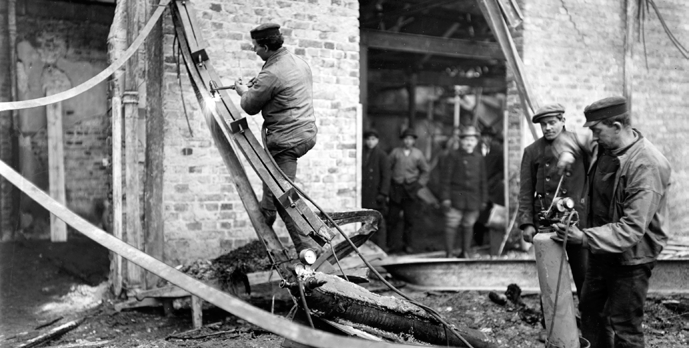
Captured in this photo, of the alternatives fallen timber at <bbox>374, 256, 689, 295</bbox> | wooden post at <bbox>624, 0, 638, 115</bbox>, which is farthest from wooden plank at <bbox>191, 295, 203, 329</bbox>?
wooden post at <bbox>624, 0, 638, 115</bbox>

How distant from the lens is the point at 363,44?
30.4 ft

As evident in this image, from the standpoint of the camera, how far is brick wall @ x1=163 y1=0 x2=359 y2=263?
621cm

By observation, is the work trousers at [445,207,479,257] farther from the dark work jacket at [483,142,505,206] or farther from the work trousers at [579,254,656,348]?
the work trousers at [579,254,656,348]

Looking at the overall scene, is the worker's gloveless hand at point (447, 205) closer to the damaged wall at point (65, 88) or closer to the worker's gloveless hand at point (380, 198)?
the worker's gloveless hand at point (380, 198)

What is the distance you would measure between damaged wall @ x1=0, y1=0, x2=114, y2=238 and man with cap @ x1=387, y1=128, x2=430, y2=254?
173 inches

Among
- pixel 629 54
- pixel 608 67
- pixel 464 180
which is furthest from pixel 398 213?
pixel 629 54

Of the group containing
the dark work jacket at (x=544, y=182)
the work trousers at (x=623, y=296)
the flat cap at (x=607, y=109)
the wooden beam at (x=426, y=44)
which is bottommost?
the work trousers at (x=623, y=296)

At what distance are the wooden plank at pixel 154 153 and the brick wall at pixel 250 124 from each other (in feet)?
0.25

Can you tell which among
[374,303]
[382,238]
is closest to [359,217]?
[374,303]

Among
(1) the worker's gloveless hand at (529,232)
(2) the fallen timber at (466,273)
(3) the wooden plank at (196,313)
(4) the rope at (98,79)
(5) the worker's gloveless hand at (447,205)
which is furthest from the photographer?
(5) the worker's gloveless hand at (447,205)

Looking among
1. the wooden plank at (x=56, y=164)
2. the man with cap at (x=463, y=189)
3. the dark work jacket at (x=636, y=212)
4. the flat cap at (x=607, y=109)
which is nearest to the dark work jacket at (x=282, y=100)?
the flat cap at (x=607, y=109)

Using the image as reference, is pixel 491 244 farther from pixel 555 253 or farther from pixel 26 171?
pixel 26 171

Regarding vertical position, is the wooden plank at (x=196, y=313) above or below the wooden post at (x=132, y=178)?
below

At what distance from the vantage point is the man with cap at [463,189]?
340 inches
